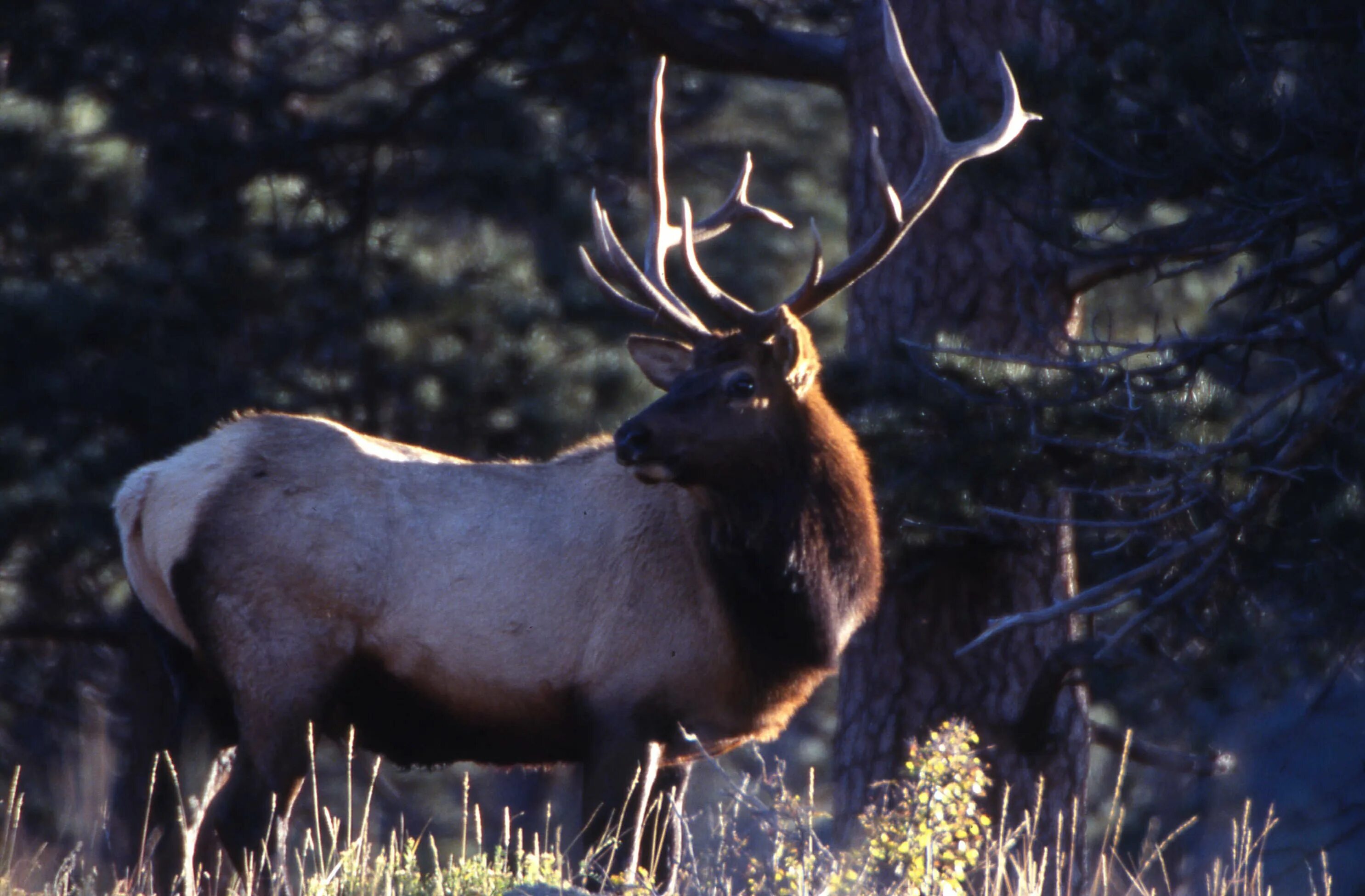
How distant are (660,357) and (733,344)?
555mm

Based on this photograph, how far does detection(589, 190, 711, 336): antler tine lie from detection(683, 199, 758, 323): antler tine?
12 cm

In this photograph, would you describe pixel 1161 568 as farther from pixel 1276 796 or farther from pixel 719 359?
pixel 1276 796

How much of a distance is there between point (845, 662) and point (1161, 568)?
6.67 ft

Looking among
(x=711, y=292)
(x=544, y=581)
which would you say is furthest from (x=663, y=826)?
(x=711, y=292)

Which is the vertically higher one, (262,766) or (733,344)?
(733,344)

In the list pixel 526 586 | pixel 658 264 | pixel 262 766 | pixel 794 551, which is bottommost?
pixel 262 766

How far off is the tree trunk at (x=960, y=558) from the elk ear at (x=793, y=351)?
107 centimetres

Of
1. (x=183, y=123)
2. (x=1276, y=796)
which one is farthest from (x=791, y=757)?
(x=183, y=123)

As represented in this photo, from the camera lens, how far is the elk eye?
530 cm

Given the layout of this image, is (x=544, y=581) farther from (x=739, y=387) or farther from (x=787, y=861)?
(x=787, y=861)

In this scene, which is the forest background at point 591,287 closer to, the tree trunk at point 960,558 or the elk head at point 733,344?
the tree trunk at point 960,558

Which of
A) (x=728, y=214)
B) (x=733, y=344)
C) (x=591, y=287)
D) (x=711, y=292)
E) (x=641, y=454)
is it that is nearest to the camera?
(x=641, y=454)

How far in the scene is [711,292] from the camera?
18.2 feet

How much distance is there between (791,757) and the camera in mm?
13883
